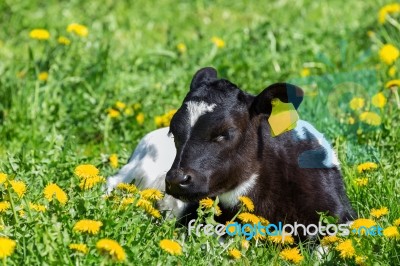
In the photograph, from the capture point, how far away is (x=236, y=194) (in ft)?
16.9

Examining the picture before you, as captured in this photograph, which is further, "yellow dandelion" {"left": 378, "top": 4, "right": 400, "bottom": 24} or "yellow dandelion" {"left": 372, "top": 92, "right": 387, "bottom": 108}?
"yellow dandelion" {"left": 378, "top": 4, "right": 400, "bottom": 24}

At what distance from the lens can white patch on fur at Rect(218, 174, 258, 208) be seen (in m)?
5.14

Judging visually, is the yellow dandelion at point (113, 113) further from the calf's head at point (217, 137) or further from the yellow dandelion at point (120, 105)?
the calf's head at point (217, 137)

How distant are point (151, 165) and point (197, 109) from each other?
977mm

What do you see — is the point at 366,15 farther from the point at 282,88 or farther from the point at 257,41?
the point at 282,88

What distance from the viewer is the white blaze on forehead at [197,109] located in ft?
16.4

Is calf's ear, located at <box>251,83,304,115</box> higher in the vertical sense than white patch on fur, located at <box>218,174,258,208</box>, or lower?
higher

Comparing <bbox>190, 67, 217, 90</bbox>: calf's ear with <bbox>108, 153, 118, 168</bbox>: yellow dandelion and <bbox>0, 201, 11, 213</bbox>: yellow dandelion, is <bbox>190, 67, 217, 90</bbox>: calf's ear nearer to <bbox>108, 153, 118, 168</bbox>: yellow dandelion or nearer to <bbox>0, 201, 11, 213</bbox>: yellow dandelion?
<bbox>108, 153, 118, 168</bbox>: yellow dandelion

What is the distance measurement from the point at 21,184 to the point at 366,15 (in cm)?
563

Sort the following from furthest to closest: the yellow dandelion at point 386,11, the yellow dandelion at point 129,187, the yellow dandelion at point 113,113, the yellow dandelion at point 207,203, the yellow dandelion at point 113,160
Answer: the yellow dandelion at point 386,11 < the yellow dandelion at point 113,113 < the yellow dandelion at point 113,160 < the yellow dandelion at point 129,187 < the yellow dandelion at point 207,203

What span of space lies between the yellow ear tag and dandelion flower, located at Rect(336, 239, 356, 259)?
0.94m

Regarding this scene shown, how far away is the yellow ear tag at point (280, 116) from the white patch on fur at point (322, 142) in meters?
0.33

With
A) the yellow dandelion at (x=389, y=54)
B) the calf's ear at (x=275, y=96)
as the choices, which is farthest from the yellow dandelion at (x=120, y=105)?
the calf's ear at (x=275, y=96)

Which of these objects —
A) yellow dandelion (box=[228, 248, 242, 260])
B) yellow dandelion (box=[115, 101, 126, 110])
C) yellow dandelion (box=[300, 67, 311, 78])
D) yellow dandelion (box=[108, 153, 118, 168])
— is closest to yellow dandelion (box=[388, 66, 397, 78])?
yellow dandelion (box=[300, 67, 311, 78])
